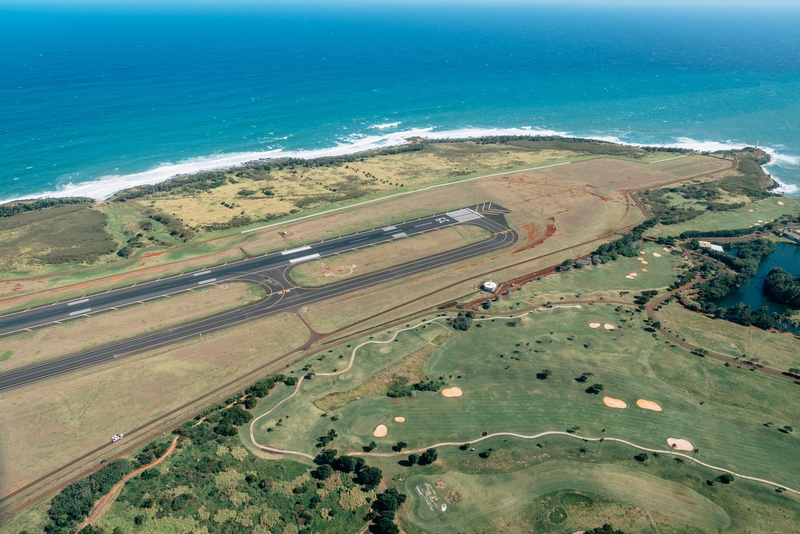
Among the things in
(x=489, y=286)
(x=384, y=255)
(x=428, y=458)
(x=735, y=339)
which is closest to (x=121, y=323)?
(x=384, y=255)

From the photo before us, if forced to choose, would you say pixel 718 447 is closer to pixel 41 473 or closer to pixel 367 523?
pixel 367 523

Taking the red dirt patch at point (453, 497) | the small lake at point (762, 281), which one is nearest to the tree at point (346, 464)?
the red dirt patch at point (453, 497)

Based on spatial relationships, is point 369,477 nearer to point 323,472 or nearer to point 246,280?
point 323,472

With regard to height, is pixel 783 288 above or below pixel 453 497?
above

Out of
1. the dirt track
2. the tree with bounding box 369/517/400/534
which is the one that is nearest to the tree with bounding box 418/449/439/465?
the tree with bounding box 369/517/400/534

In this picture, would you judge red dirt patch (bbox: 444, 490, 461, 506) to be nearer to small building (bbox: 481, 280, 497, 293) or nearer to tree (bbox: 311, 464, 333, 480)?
tree (bbox: 311, 464, 333, 480)

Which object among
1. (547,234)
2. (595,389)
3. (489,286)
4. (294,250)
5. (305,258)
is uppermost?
(547,234)

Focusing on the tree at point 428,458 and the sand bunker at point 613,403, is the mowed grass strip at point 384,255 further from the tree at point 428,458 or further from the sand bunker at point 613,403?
the sand bunker at point 613,403
